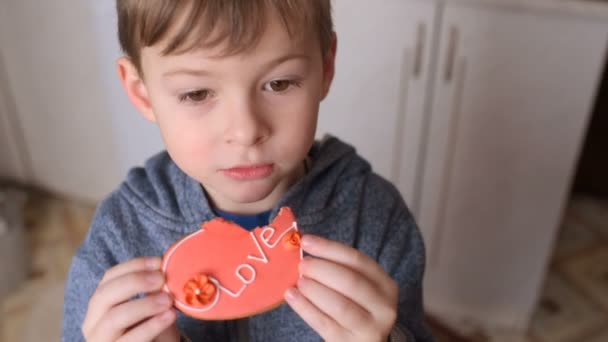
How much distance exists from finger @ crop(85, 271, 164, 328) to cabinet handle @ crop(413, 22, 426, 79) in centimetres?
85

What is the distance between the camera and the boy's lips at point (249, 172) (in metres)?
0.66

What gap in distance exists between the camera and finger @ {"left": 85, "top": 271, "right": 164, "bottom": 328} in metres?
0.60

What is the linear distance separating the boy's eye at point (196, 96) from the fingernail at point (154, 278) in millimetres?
184

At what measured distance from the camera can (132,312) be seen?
1.96 ft

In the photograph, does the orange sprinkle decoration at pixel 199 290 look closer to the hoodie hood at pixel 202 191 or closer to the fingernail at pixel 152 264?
the fingernail at pixel 152 264

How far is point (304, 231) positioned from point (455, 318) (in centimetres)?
108

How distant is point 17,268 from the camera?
71.2 inches

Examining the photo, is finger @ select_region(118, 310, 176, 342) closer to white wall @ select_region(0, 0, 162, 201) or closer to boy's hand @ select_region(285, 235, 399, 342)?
boy's hand @ select_region(285, 235, 399, 342)

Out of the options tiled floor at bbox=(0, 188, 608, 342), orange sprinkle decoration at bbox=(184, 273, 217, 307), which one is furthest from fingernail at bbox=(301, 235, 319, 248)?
tiled floor at bbox=(0, 188, 608, 342)

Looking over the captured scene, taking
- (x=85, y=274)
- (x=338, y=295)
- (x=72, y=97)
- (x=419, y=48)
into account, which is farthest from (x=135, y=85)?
(x=72, y=97)

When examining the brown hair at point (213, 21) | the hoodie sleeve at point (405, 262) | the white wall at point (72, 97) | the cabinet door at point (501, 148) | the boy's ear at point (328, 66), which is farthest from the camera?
the white wall at point (72, 97)

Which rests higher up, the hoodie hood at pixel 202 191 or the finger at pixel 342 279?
the finger at pixel 342 279

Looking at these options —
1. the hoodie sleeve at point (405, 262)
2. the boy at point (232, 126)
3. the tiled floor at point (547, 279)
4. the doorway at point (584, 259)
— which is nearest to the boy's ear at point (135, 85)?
the boy at point (232, 126)

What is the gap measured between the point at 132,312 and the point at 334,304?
198 millimetres
